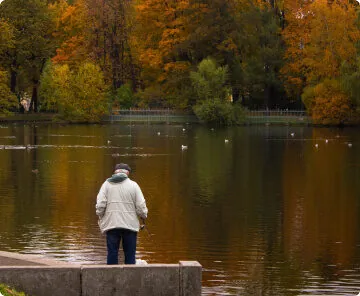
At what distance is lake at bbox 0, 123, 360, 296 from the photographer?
18750 millimetres

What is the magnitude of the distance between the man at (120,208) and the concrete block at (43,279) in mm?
1314

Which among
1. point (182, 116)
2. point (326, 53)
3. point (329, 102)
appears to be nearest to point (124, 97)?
point (182, 116)

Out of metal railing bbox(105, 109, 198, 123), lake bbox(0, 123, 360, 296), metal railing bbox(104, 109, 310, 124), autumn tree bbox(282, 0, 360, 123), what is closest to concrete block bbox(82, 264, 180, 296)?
lake bbox(0, 123, 360, 296)

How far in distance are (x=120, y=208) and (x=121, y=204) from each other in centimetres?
7

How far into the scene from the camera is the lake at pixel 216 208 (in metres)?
18.8

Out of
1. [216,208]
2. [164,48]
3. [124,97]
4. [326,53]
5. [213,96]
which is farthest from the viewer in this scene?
[124,97]

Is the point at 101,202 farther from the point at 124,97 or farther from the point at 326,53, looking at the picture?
the point at 124,97

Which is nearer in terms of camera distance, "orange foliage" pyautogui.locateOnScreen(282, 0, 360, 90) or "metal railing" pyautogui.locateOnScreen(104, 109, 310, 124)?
"orange foliage" pyautogui.locateOnScreen(282, 0, 360, 90)

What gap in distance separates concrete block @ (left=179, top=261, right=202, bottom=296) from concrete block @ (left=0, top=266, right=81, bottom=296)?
1.47 m

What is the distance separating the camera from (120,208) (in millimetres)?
13484

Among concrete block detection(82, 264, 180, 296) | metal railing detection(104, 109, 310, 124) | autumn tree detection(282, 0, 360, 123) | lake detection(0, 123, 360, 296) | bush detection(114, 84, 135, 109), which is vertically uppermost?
autumn tree detection(282, 0, 360, 123)

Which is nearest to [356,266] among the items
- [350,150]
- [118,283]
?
[118,283]

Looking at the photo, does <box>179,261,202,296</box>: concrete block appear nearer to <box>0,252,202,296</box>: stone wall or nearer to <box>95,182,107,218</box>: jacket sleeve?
<box>0,252,202,296</box>: stone wall

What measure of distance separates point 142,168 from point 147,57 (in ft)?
162
